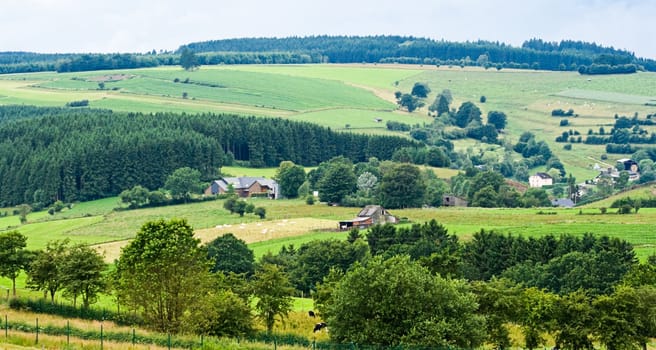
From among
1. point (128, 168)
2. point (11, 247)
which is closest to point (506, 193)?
point (128, 168)

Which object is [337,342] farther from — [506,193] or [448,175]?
[448,175]

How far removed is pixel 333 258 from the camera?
95.8 metres

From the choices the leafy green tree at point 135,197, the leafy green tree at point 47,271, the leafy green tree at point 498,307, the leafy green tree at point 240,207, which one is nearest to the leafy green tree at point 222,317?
the leafy green tree at point 498,307

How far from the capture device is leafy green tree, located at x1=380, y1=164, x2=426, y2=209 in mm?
147250

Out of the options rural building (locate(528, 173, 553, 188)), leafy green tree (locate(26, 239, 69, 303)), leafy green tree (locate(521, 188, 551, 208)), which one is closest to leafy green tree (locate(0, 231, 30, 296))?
leafy green tree (locate(26, 239, 69, 303))

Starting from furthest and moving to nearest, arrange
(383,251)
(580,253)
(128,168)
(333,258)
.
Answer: (128,168)
(383,251)
(333,258)
(580,253)

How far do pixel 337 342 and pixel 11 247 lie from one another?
3255 cm

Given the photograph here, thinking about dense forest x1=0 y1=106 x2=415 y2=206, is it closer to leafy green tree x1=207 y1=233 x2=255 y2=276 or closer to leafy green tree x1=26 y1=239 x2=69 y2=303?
leafy green tree x1=207 y1=233 x2=255 y2=276

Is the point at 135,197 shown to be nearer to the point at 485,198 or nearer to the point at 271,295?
the point at 485,198

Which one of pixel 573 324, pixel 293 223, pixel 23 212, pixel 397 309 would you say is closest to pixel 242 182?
pixel 23 212

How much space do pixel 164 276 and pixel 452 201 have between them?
98351 mm

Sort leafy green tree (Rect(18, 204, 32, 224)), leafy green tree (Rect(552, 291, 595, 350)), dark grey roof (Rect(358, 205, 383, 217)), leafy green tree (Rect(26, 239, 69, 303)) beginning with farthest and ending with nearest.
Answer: leafy green tree (Rect(18, 204, 32, 224)) → dark grey roof (Rect(358, 205, 383, 217)) → leafy green tree (Rect(26, 239, 69, 303)) → leafy green tree (Rect(552, 291, 595, 350))

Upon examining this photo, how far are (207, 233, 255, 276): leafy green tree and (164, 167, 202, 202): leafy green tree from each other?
55451 mm

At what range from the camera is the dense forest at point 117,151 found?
6442 inches
